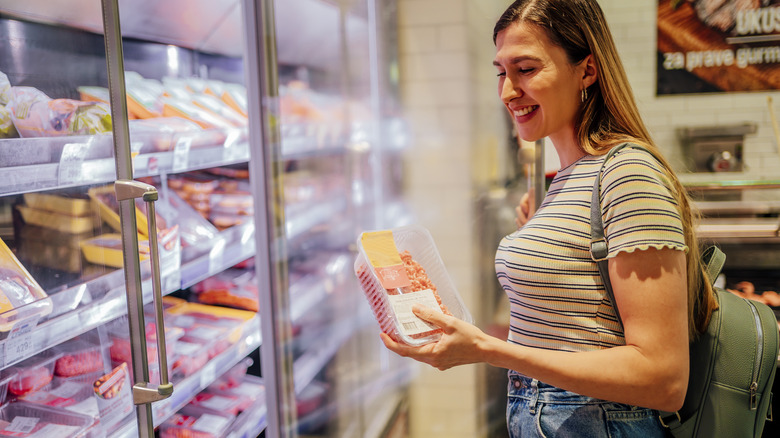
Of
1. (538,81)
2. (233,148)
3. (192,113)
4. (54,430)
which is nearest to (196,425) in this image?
(54,430)

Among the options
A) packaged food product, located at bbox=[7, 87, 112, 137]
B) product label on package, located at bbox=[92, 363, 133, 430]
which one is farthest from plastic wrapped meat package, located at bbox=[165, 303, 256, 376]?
packaged food product, located at bbox=[7, 87, 112, 137]

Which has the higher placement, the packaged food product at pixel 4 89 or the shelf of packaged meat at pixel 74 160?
the packaged food product at pixel 4 89

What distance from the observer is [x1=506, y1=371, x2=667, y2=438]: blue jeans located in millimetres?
1119

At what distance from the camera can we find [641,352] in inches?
38.2

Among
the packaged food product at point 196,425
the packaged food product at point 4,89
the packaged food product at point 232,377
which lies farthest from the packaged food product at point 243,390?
the packaged food product at point 4,89

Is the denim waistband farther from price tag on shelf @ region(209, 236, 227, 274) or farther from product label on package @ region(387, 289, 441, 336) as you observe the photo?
price tag on shelf @ region(209, 236, 227, 274)

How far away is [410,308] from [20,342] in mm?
758

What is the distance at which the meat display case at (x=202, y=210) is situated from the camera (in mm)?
1153

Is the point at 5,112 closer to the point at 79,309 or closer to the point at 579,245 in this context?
the point at 79,309

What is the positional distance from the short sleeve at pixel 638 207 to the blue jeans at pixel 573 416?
35 centimetres

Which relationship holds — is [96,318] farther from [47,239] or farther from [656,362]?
[656,362]

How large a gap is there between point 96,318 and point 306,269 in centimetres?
151

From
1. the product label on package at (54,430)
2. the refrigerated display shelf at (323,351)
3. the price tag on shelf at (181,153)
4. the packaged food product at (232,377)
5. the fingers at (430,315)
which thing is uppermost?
the price tag on shelf at (181,153)

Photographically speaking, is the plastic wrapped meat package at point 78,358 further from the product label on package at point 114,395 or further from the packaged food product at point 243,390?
the packaged food product at point 243,390
